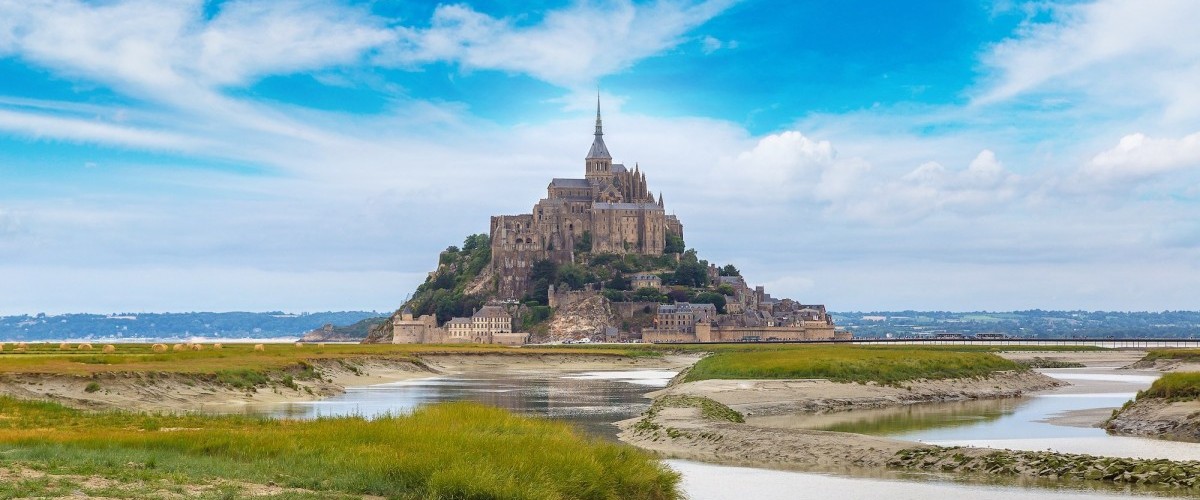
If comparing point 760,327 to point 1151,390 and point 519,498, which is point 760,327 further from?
point 519,498

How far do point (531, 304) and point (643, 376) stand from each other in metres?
87.4

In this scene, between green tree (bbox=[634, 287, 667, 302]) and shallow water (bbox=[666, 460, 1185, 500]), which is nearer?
shallow water (bbox=[666, 460, 1185, 500])

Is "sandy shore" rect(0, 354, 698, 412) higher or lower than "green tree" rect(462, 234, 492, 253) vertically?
lower

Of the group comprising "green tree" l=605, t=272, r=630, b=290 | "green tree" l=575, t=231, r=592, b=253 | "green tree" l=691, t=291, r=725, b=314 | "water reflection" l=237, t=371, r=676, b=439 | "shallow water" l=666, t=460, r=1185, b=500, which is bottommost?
"shallow water" l=666, t=460, r=1185, b=500

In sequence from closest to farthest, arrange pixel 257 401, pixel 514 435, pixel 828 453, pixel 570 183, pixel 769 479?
pixel 514 435 < pixel 769 479 < pixel 828 453 < pixel 257 401 < pixel 570 183

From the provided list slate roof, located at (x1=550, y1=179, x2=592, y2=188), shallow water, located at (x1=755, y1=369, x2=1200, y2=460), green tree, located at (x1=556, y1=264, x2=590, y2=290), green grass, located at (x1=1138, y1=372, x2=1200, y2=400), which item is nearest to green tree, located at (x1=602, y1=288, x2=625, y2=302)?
green tree, located at (x1=556, y1=264, x2=590, y2=290)

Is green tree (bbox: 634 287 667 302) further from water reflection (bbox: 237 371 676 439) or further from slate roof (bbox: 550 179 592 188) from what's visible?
water reflection (bbox: 237 371 676 439)

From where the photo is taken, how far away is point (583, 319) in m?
155

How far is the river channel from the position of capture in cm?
2278

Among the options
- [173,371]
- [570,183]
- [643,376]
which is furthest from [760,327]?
[173,371]

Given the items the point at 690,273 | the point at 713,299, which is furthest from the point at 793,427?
the point at 690,273

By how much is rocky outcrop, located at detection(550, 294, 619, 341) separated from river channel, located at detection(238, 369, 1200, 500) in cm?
8313

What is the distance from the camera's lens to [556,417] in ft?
124

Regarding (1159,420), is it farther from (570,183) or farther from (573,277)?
(570,183)
